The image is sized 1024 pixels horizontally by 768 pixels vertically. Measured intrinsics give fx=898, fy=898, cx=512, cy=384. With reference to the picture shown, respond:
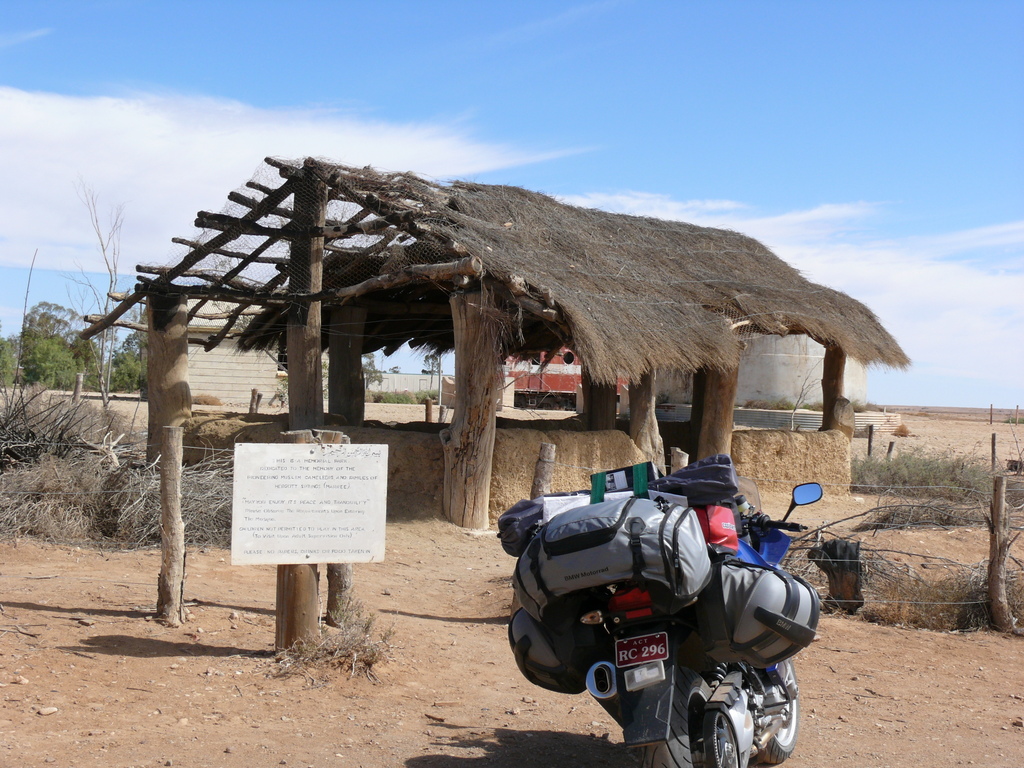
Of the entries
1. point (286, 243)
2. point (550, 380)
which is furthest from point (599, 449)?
point (550, 380)

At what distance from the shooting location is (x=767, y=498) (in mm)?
12391

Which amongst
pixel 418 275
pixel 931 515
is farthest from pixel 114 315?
pixel 931 515

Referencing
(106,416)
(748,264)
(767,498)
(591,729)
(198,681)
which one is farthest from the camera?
(748,264)

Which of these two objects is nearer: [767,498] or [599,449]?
[599,449]

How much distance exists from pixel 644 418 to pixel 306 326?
4470 mm

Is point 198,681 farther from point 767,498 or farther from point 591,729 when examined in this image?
point 767,498

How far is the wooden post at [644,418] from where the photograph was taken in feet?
38.2

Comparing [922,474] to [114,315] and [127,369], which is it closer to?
[114,315]

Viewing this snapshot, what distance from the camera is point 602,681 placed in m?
2.84

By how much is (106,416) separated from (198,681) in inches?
297

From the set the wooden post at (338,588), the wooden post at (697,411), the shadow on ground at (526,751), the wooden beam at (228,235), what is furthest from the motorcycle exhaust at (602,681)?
the wooden post at (697,411)

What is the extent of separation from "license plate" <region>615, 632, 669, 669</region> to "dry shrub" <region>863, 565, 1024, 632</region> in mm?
4038

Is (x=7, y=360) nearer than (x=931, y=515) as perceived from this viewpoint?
No

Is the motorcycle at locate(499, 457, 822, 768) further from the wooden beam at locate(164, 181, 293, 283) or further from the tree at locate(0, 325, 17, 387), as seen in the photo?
the tree at locate(0, 325, 17, 387)
